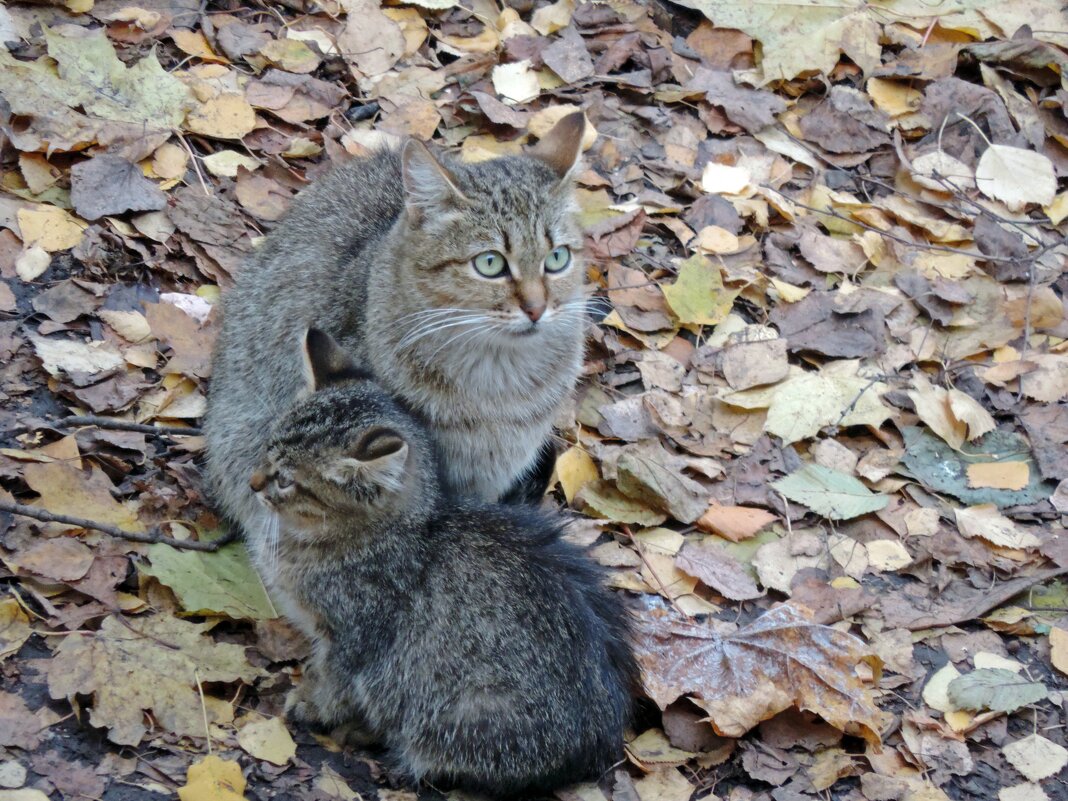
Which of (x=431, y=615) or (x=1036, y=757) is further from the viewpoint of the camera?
(x=1036, y=757)

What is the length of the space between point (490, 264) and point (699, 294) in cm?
205

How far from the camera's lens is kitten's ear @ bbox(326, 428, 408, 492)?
13.5 feet

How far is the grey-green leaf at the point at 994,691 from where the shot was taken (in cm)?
480

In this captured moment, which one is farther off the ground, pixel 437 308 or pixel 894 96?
pixel 437 308

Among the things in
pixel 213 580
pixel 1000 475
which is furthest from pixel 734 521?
pixel 213 580

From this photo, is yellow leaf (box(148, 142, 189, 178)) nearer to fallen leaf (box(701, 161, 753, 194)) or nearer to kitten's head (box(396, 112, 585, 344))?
kitten's head (box(396, 112, 585, 344))

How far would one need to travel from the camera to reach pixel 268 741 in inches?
168

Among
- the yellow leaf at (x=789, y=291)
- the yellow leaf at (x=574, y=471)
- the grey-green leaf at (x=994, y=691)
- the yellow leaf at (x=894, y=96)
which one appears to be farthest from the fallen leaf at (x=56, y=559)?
the yellow leaf at (x=894, y=96)

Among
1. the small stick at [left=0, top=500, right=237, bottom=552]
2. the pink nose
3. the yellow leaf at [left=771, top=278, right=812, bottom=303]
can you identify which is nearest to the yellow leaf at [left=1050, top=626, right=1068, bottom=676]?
the yellow leaf at [left=771, top=278, right=812, bottom=303]

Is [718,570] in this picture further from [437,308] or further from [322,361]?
[322,361]

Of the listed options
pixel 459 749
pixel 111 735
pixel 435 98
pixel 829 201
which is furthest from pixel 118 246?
pixel 829 201

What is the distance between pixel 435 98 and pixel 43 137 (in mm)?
2321

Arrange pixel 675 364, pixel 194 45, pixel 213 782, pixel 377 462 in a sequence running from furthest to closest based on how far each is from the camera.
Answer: pixel 194 45
pixel 675 364
pixel 377 462
pixel 213 782

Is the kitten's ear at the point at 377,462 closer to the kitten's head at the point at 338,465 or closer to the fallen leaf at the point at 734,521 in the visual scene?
the kitten's head at the point at 338,465
